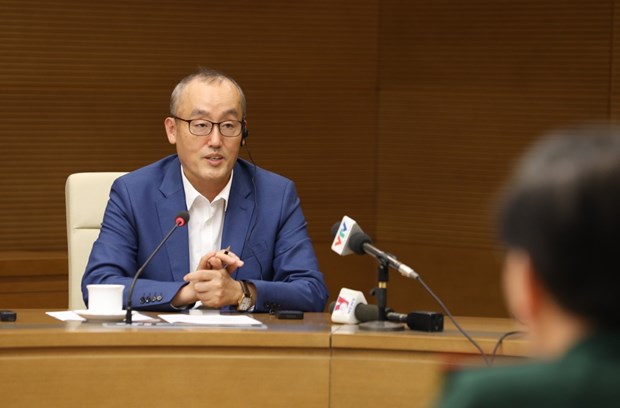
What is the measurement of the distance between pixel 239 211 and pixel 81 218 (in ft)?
1.77

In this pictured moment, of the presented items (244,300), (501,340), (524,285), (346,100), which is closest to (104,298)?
(244,300)

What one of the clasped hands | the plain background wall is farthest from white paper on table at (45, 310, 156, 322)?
the plain background wall

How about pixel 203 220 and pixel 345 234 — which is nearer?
pixel 345 234

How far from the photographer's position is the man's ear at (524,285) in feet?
3.17

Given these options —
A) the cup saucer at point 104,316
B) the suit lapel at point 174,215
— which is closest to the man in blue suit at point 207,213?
the suit lapel at point 174,215

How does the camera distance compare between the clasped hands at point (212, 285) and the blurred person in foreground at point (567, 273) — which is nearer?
the blurred person in foreground at point (567, 273)

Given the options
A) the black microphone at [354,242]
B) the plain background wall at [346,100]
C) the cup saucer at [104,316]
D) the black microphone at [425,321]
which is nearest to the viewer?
the black microphone at [354,242]

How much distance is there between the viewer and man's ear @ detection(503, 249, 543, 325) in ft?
3.17

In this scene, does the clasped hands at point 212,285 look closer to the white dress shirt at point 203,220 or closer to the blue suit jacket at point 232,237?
the blue suit jacket at point 232,237

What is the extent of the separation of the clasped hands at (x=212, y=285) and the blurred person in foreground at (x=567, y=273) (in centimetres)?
225

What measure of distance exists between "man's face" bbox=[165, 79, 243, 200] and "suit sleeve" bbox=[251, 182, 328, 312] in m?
0.24

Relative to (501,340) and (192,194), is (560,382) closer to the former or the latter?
(501,340)

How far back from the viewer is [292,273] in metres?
3.53

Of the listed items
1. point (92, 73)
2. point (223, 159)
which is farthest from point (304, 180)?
point (223, 159)
